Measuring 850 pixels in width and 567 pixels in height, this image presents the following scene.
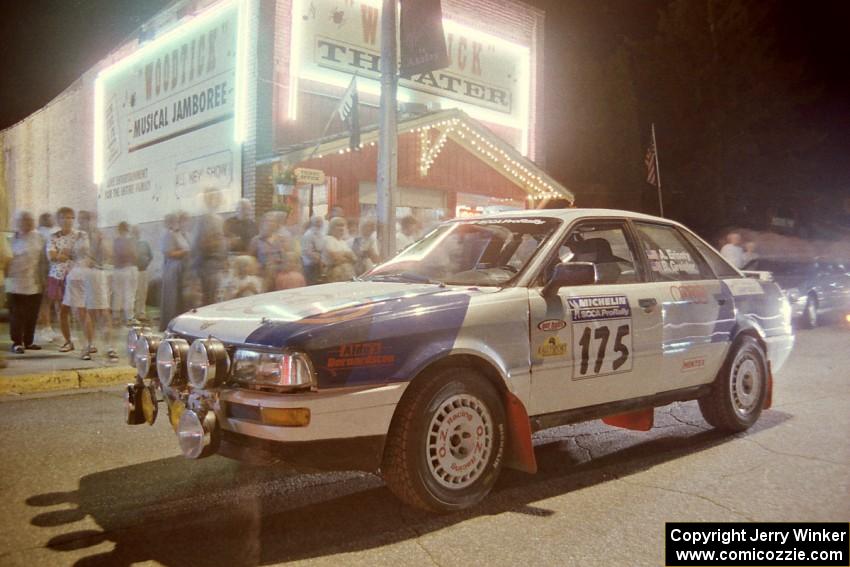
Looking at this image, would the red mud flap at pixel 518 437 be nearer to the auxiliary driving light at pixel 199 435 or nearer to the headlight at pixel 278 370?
the headlight at pixel 278 370

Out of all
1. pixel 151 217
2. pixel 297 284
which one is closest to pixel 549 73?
pixel 151 217

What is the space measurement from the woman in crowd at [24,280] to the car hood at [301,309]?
5.55 metres

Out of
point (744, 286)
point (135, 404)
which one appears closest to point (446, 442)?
point (135, 404)

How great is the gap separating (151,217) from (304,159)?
472 centimetres

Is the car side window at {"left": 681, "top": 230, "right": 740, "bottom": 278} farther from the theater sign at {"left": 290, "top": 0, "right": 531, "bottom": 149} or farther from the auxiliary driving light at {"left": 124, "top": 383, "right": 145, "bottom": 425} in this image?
the theater sign at {"left": 290, "top": 0, "right": 531, "bottom": 149}

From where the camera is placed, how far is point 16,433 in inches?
206

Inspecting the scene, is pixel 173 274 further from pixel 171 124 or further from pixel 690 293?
pixel 171 124

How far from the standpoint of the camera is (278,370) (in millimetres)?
3238

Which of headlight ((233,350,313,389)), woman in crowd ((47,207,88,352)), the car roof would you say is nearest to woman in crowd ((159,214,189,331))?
woman in crowd ((47,207,88,352))

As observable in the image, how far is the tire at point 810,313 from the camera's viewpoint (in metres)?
13.2

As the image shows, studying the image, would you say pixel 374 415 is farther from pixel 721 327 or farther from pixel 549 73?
pixel 549 73

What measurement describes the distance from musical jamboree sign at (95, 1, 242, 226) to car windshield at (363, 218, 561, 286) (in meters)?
7.79

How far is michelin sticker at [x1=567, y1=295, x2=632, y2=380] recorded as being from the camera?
420cm

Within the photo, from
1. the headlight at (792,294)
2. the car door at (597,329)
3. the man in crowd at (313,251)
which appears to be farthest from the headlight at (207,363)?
the headlight at (792,294)
